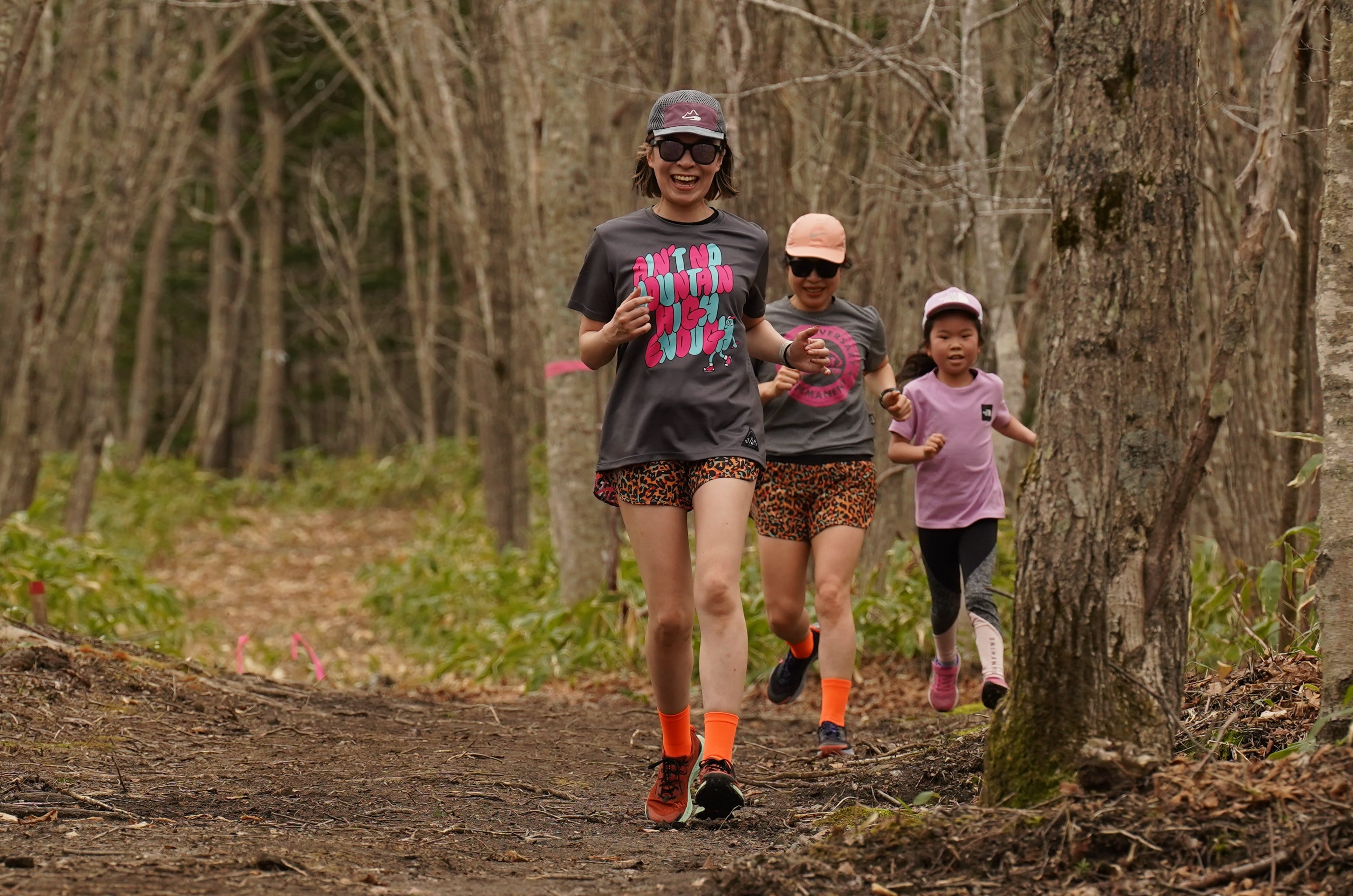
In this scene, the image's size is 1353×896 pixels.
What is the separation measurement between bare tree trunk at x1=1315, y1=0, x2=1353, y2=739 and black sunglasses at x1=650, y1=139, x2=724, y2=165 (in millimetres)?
1777

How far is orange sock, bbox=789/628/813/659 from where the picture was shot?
603 centimetres

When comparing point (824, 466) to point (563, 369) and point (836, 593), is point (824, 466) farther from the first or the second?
point (563, 369)

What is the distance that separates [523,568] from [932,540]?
7221mm

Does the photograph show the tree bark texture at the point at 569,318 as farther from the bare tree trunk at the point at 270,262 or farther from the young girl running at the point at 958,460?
the bare tree trunk at the point at 270,262

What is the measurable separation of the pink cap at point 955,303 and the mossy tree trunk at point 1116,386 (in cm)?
249

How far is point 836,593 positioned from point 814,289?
130 cm

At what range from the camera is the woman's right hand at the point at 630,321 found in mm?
3973

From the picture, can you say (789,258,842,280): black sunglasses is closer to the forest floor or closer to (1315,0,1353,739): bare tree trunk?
the forest floor

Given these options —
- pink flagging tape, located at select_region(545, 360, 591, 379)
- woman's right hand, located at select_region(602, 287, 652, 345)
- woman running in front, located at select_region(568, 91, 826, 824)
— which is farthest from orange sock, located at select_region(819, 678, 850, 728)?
pink flagging tape, located at select_region(545, 360, 591, 379)

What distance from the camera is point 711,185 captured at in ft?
14.5

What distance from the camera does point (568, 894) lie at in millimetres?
3199

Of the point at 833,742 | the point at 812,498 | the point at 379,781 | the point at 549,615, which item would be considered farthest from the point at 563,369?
the point at 379,781

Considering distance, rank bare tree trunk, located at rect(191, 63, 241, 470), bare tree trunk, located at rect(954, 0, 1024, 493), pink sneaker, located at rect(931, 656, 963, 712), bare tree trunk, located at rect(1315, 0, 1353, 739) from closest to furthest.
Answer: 1. bare tree trunk, located at rect(1315, 0, 1353, 739)
2. pink sneaker, located at rect(931, 656, 963, 712)
3. bare tree trunk, located at rect(954, 0, 1024, 493)
4. bare tree trunk, located at rect(191, 63, 241, 470)

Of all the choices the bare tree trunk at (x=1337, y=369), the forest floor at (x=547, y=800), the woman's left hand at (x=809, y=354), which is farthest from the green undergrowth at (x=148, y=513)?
the bare tree trunk at (x=1337, y=369)
